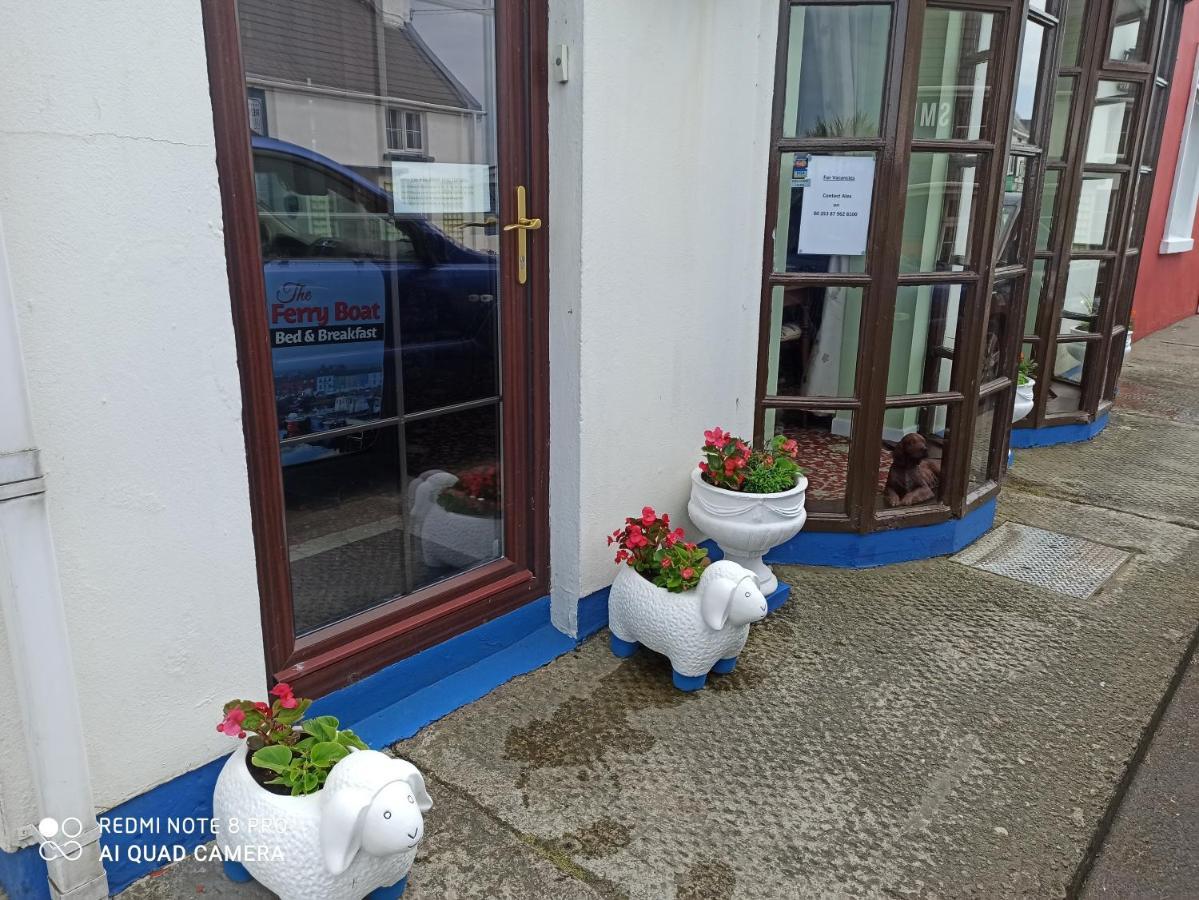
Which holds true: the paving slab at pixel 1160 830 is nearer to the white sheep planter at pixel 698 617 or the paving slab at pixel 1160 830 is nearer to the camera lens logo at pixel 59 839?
the white sheep planter at pixel 698 617

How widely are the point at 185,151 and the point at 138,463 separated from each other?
2.14 ft

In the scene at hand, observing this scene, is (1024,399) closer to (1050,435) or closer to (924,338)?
(1050,435)

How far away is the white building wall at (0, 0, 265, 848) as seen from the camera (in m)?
1.58

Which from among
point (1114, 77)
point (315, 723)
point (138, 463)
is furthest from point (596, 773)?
point (1114, 77)

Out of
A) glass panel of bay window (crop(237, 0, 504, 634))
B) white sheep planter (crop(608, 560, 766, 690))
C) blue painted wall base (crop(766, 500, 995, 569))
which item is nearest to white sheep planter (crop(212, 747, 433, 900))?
glass panel of bay window (crop(237, 0, 504, 634))

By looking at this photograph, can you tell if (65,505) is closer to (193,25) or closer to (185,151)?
(185,151)

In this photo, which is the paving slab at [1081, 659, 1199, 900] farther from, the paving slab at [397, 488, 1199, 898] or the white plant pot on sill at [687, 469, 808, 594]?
the white plant pot on sill at [687, 469, 808, 594]

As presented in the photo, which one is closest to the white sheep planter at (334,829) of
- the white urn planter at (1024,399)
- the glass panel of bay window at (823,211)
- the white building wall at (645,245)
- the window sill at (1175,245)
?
the white building wall at (645,245)

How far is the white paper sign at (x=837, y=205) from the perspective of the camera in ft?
10.8

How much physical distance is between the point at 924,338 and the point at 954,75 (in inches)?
40.0

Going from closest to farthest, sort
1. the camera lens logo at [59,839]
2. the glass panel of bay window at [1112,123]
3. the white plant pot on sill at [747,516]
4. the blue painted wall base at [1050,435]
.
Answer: the camera lens logo at [59,839]
the white plant pot on sill at [747,516]
the glass panel of bay window at [1112,123]
the blue painted wall base at [1050,435]

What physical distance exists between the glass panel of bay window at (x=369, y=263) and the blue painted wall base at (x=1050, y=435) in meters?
4.10

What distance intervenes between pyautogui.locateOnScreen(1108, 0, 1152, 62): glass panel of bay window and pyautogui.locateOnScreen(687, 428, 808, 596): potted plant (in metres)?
3.83

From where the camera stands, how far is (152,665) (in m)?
1.89
